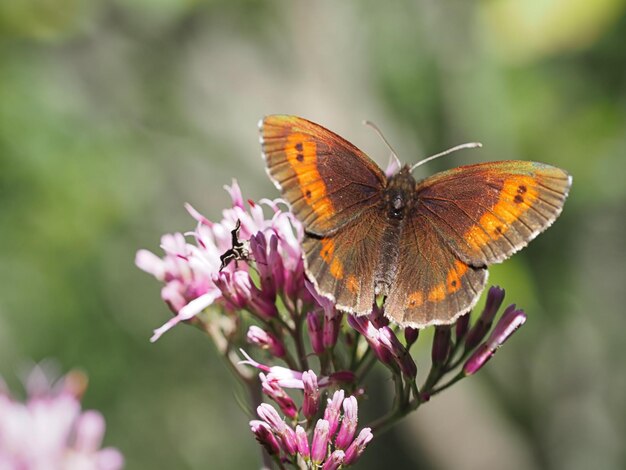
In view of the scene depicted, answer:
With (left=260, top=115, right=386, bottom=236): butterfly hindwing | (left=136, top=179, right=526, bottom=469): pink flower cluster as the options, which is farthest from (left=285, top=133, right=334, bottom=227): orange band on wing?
(left=136, top=179, right=526, bottom=469): pink flower cluster

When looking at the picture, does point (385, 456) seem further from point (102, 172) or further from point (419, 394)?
point (419, 394)

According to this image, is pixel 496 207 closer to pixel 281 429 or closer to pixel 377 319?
pixel 377 319

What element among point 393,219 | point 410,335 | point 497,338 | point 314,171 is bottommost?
point 497,338

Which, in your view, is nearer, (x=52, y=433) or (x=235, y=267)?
(x=235, y=267)

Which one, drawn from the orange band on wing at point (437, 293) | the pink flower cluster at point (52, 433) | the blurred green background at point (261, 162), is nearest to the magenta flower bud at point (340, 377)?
the orange band on wing at point (437, 293)

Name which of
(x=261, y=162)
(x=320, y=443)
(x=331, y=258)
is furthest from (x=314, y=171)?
(x=261, y=162)

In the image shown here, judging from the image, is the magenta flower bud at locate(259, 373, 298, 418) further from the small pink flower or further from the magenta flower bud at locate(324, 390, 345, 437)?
the small pink flower
